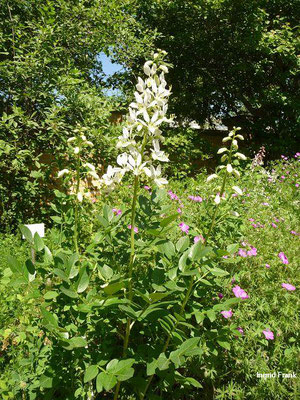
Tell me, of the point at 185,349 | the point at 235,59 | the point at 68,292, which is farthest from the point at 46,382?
the point at 235,59

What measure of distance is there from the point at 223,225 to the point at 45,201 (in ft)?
10.2

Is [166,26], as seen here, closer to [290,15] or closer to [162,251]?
[290,15]

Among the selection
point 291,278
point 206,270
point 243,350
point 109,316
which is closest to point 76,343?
point 109,316

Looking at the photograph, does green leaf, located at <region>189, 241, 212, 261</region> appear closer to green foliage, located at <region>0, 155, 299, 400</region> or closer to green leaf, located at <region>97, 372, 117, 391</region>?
green foliage, located at <region>0, 155, 299, 400</region>

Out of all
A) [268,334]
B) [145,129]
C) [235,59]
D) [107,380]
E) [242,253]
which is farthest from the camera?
[235,59]

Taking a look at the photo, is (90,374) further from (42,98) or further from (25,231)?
(42,98)

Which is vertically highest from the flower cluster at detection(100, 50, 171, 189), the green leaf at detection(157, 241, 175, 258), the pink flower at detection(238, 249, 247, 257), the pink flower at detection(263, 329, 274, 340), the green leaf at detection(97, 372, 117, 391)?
the flower cluster at detection(100, 50, 171, 189)

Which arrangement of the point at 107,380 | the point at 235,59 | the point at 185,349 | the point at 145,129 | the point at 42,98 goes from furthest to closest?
1. the point at 235,59
2. the point at 42,98
3. the point at 145,129
4. the point at 185,349
5. the point at 107,380

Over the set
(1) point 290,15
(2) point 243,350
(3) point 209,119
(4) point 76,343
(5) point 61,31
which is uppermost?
(1) point 290,15

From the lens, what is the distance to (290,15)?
7.80 metres

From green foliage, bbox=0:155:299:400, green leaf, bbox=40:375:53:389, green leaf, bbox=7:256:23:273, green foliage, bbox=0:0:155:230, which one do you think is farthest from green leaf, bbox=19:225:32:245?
green foliage, bbox=0:0:155:230

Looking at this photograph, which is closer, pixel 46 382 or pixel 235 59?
pixel 46 382

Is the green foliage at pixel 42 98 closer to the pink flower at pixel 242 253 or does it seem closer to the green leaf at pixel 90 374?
the pink flower at pixel 242 253

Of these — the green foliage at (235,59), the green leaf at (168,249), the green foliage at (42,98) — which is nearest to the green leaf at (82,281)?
the green leaf at (168,249)
